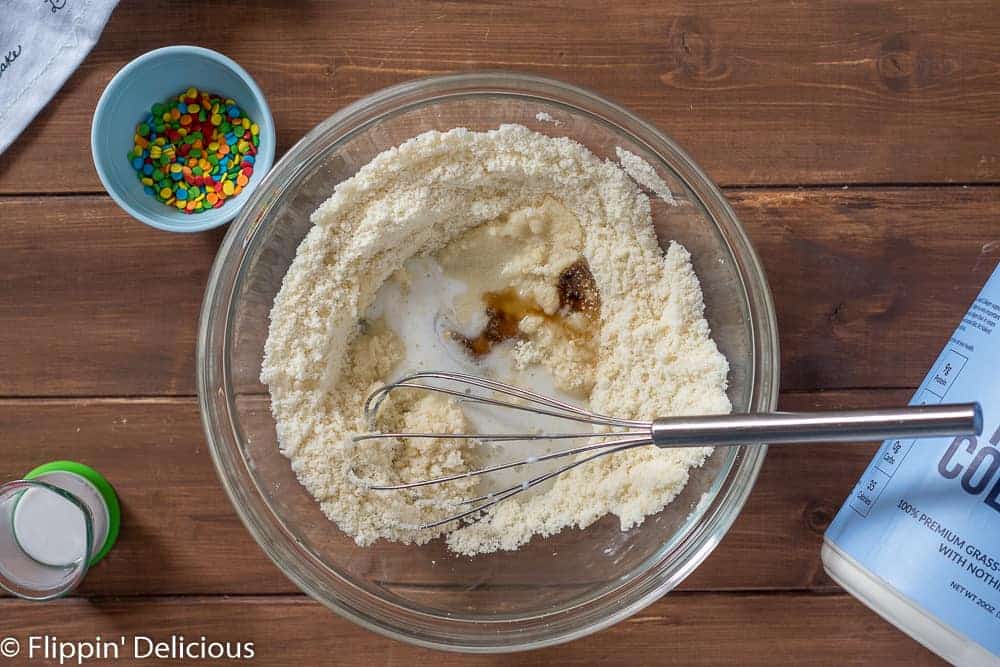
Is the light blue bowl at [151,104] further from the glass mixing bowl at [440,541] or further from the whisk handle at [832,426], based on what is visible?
the whisk handle at [832,426]

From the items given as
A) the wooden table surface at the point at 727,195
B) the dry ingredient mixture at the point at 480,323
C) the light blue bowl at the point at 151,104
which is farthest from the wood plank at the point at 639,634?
the light blue bowl at the point at 151,104

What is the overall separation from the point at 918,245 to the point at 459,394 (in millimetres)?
624

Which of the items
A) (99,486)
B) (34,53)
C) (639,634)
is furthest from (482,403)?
(34,53)

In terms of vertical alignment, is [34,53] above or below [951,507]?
above

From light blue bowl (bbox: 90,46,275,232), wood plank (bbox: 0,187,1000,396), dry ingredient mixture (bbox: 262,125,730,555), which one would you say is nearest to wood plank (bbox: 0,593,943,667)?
dry ingredient mixture (bbox: 262,125,730,555)

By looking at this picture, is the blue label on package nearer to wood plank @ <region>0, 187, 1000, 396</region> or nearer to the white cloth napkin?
wood plank @ <region>0, 187, 1000, 396</region>

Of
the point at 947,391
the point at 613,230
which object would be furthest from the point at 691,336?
Result: the point at 947,391

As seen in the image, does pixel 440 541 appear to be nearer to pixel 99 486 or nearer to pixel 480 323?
pixel 480 323

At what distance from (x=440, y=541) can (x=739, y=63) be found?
0.73 m

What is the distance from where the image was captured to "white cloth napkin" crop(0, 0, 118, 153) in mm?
983

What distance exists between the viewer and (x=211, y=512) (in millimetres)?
1004

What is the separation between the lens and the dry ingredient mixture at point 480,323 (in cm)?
95

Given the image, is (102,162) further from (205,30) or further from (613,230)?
(613,230)

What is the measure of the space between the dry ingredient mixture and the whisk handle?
0.68 ft
